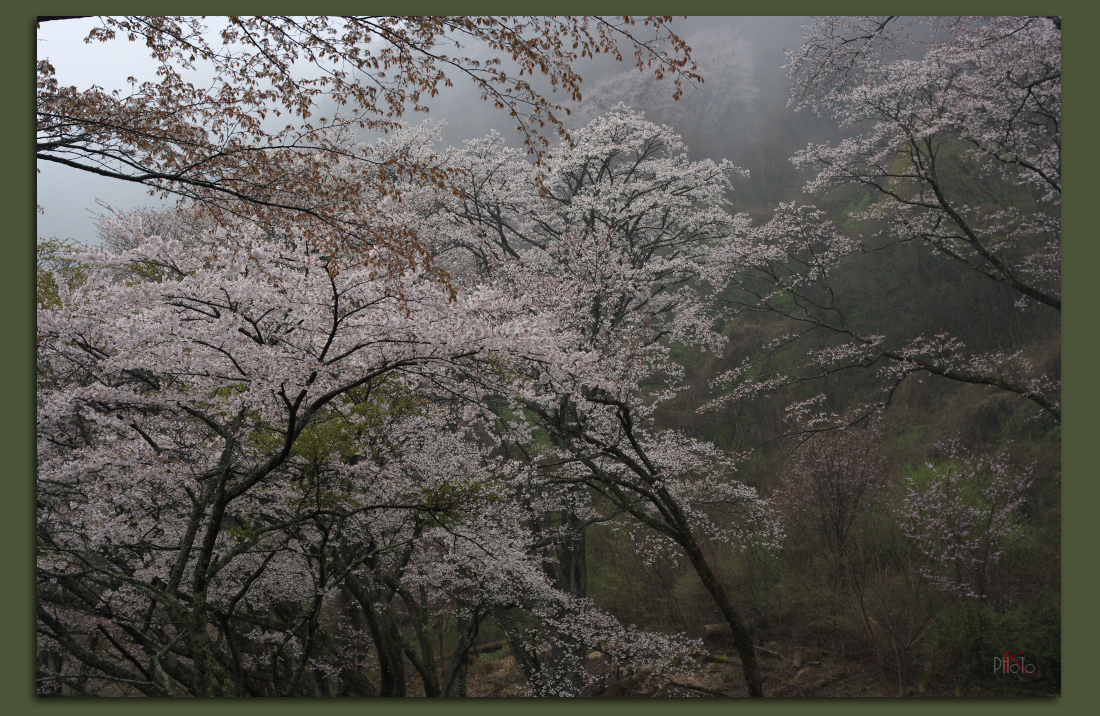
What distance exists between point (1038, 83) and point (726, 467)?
21.5 feet

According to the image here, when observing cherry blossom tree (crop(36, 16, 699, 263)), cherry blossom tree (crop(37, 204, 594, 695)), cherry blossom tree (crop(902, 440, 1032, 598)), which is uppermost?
cherry blossom tree (crop(36, 16, 699, 263))

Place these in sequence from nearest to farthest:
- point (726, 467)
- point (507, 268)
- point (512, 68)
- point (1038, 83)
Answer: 1. point (512, 68)
2. point (1038, 83)
3. point (507, 268)
4. point (726, 467)

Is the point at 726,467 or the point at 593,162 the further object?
the point at 726,467

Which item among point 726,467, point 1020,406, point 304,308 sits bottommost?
point 726,467

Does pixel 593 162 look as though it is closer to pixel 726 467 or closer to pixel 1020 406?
pixel 726 467

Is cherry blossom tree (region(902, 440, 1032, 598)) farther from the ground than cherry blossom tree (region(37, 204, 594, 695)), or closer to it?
closer to it

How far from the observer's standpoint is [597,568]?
32.6ft

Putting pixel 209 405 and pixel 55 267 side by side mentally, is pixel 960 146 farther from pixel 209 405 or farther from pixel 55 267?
pixel 55 267

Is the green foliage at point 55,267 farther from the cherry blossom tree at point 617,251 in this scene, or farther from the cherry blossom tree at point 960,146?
the cherry blossom tree at point 960,146

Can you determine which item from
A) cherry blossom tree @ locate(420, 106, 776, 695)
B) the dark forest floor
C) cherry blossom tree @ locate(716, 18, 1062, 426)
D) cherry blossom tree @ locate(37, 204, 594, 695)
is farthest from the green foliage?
the dark forest floor

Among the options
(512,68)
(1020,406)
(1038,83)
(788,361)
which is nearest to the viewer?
(512,68)

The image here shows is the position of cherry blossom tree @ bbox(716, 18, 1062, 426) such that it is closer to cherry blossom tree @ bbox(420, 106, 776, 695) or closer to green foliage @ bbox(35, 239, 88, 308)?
cherry blossom tree @ bbox(420, 106, 776, 695)

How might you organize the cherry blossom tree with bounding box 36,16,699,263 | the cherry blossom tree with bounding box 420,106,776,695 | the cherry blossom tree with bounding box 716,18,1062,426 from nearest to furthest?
the cherry blossom tree with bounding box 36,16,699,263 < the cherry blossom tree with bounding box 716,18,1062,426 < the cherry blossom tree with bounding box 420,106,776,695

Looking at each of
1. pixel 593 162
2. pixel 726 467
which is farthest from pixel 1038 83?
pixel 726 467
